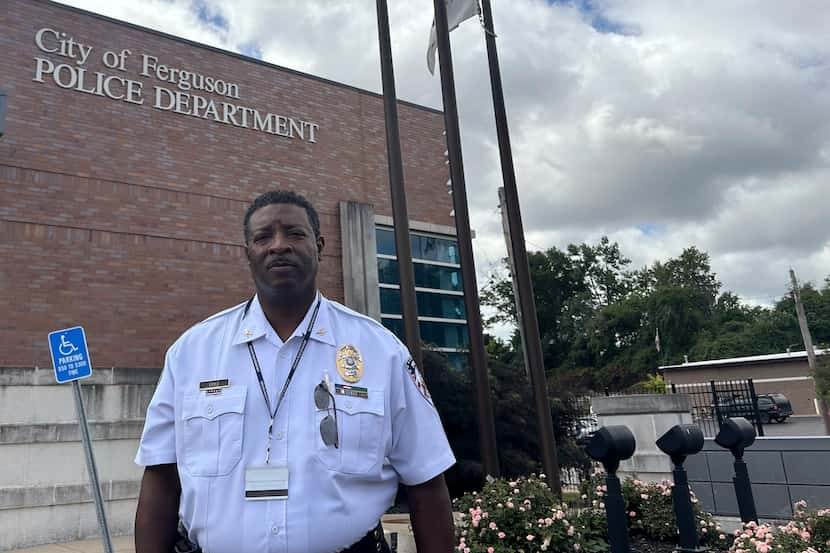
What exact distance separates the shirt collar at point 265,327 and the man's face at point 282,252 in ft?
0.24

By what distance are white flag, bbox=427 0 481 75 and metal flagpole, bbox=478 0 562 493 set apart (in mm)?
199

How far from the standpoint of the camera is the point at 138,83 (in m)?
13.6

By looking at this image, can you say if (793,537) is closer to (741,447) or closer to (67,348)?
(741,447)

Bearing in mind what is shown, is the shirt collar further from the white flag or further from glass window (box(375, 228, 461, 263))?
glass window (box(375, 228, 461, 263))

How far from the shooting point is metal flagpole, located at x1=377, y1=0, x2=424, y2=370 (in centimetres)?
728

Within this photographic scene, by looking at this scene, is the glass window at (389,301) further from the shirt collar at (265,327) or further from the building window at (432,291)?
the shirt collar at (265,327)

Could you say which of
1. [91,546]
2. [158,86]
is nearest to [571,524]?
[91,546]

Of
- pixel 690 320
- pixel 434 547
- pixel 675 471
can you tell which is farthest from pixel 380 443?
pixel 690 320

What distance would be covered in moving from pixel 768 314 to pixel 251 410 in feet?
205

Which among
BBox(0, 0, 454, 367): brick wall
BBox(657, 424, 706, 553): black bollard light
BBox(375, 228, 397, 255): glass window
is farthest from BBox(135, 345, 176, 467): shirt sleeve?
BBox(375, 228, 397, 255): glass window

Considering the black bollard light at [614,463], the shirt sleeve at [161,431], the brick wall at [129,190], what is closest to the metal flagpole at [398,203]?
the black bollard light at [614,463]

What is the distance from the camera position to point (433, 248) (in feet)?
56.3

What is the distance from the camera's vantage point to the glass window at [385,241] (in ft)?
53.6

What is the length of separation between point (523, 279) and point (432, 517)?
5.85 m
